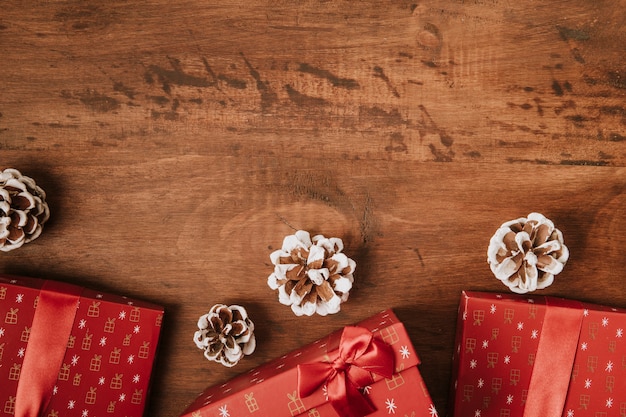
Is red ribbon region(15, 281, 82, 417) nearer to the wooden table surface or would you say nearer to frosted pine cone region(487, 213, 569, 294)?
the wooden table surface

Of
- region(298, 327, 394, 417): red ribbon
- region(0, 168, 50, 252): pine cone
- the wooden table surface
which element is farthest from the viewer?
the wooden table surface

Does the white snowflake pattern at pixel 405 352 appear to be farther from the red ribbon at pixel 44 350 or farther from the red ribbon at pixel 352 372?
the red ribbon at pixel 44 350

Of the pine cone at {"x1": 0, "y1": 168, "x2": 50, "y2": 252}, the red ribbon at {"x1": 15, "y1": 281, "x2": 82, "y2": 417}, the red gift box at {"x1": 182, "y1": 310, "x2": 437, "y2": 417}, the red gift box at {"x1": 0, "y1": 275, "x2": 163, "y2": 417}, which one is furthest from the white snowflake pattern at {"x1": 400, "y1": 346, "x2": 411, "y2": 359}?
the pine cone at {"x1": 0, "y1": 168, "x2": 50, "y2": 252}

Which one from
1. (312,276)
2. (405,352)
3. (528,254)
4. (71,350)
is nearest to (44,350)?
(71,350)

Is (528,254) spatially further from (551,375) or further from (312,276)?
(312,276)

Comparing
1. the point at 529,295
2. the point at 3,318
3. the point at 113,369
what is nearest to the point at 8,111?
the point at 3,318

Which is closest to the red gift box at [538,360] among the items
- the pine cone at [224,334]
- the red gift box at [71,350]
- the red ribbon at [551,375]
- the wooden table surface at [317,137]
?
the red ribbon at [551,375]
